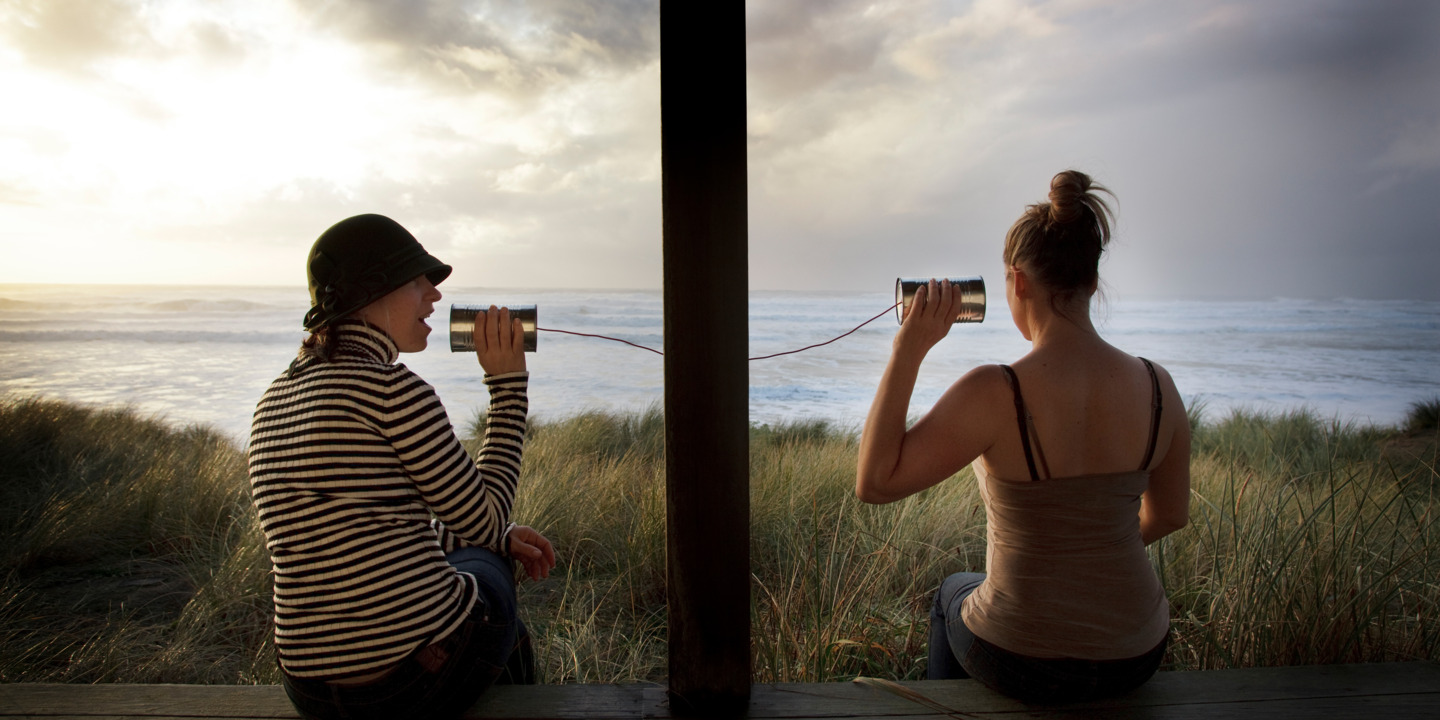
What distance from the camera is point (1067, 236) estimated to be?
1467mm

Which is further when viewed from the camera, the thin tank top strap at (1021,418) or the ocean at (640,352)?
the ocean at (640,352)

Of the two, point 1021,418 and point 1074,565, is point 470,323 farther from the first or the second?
point 1074,565

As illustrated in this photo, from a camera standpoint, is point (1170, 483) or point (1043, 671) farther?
point (1170, 483)

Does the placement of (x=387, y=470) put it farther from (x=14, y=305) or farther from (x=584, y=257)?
(x=14, y=305)

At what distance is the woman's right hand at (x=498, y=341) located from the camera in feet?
5.06

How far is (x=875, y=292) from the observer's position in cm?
3672

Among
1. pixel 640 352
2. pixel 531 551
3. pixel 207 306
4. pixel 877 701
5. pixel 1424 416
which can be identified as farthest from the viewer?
pixel 207 306

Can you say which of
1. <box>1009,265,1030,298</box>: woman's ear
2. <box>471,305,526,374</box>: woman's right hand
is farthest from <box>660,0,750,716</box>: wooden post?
<box>1009,265,1030,298</box>: woman's ear

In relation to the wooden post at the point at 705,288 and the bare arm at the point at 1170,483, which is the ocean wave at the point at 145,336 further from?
the bare arm at the point at 1170,483

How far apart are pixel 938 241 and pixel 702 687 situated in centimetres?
2723

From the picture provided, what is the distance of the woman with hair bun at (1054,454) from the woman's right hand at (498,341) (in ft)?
2.56

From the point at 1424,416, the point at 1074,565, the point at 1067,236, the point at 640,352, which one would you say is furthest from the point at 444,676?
the point at 640,352

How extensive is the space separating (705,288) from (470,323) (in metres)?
0.55

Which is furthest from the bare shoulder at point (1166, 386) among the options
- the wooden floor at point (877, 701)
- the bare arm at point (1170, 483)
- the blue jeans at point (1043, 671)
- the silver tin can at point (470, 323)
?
the silver tin can at point (470, 323)
